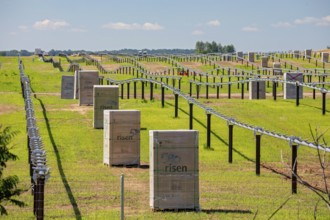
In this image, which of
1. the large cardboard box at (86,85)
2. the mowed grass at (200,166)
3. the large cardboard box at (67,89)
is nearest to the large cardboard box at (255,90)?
the mowed grass at (200,166)

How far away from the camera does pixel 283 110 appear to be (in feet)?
130

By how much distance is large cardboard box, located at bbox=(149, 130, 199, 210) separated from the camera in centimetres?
1780

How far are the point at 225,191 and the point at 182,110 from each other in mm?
19668

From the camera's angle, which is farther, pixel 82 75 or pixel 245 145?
pixel 82 75

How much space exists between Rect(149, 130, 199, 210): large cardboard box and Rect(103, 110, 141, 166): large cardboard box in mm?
7287

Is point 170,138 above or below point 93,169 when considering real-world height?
above

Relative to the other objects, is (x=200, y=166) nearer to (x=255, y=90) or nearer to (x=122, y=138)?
(x=122, y=138)

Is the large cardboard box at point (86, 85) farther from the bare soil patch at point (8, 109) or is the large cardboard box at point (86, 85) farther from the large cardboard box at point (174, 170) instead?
the large cardboard box at point (174, 170)

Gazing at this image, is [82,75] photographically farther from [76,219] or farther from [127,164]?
[76,219]

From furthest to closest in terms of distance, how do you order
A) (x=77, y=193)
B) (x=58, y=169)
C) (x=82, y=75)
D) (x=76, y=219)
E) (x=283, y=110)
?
(x=82, y=75) → (x=283, y=110) → (x=58, y=169) → (x=77, y=193) → (x=76, y=219)

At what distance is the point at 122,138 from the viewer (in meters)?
25.4

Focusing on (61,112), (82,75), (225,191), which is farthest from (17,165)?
(82,75)

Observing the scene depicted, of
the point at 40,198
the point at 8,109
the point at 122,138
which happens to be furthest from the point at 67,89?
the point at 40,198

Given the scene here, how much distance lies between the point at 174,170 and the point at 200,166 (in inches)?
282
